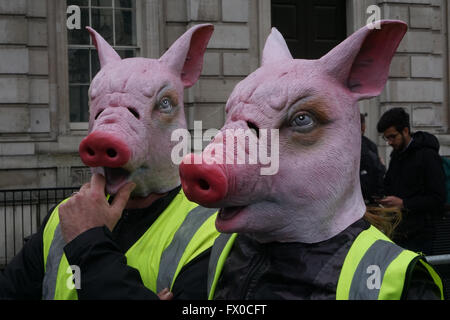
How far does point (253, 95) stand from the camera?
71.6 inches

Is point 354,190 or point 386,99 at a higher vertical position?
point 386,99

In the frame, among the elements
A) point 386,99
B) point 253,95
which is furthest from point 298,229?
point 386,99

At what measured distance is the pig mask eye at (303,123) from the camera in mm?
1756

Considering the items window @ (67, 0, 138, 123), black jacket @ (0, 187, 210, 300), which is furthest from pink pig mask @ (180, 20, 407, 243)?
window @ (67, 0, 138, 123)

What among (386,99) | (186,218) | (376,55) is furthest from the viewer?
(386,99)

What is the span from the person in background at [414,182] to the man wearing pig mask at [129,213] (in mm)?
2660

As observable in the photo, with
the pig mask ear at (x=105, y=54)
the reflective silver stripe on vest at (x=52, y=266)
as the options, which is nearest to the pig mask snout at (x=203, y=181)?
the reflective silver stripe on vest at (x=52, y=266)

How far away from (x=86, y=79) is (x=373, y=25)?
28.0 feet

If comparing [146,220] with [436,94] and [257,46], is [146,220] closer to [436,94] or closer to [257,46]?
[257,46]

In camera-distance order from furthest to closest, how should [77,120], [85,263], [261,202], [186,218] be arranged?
[77,120] → [186,218] → [85,263] → [261,202]

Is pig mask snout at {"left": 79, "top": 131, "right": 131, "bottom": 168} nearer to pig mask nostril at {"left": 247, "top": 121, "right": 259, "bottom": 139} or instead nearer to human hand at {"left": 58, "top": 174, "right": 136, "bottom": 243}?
human hand at {"left": 58, "top": 174, "right": 136, "bottom": 243}

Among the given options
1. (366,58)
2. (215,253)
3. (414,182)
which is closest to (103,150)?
(215,253)

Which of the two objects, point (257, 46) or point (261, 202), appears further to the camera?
point (257, 46)

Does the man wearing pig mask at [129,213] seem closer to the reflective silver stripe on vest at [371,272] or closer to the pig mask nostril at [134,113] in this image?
the pig mask nostril at [134,113]
